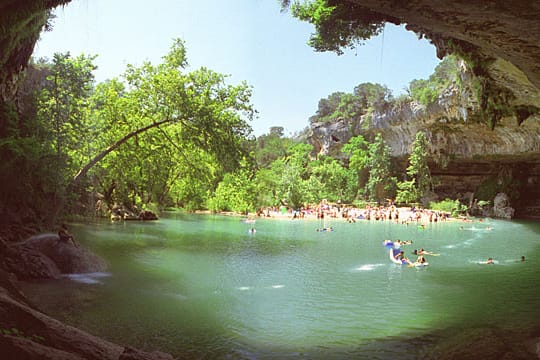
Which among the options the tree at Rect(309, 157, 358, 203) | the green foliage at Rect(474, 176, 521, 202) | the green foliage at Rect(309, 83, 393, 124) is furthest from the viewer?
the tree at Rect(309, 157, 358, 203)

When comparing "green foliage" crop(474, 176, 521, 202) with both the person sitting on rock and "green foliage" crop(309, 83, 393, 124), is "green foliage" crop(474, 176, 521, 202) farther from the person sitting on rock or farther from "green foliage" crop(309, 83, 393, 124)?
the person sitting on rock

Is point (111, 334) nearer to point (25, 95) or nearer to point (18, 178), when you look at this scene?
point (18, 178)

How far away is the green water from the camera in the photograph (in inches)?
308

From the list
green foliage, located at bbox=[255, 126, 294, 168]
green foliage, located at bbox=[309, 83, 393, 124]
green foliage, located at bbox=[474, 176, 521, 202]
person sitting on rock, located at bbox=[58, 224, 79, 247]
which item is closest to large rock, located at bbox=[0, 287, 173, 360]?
person sitting on rock, located at bbox=[58, 224, 79, 247]

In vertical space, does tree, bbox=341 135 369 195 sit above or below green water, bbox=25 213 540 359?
above

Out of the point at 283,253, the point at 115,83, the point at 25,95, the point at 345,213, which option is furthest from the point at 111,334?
the point at 345,213

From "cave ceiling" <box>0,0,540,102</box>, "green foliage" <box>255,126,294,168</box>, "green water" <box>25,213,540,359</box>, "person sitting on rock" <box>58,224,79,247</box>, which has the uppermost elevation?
"green foliage" <box>255,126,294,168</box>

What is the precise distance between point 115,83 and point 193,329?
543 inches

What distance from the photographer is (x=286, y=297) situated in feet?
37.0

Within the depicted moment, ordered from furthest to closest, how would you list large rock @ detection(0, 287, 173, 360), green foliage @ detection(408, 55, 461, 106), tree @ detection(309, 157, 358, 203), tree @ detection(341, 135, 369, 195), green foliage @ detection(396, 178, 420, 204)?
tree @ detection(309, 157, 358, 203)
tree @ detection(341, 135, 369, 195)
green foliage @ detection(396, 178, 420, 204)
green foliage @ detection(408, 55, 461, 106)
large rock @ detection(0, 287, 173, 360)

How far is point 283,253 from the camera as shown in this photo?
18641 millimetres

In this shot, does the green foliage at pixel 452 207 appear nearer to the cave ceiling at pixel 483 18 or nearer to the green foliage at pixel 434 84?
the green foliage at pixel 434 84

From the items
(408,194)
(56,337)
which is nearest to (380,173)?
(408,194)

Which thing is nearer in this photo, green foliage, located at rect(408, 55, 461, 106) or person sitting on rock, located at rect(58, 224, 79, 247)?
person sitting on rock, located at rect(58, 224, 79, 247)
